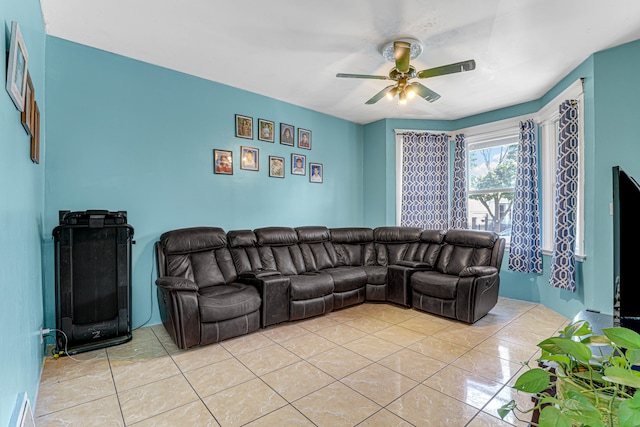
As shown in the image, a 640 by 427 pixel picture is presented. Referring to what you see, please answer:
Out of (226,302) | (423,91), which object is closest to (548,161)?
(423,91)

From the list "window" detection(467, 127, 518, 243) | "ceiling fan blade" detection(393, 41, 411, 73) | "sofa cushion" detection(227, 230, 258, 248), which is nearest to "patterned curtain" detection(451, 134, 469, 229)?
"window" detection(467, 127, 518, 243)

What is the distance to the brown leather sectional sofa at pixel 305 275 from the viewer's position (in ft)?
9.37

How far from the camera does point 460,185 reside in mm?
5094

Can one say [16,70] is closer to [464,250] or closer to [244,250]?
[244,250]

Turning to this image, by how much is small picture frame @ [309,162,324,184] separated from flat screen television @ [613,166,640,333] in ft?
13.7

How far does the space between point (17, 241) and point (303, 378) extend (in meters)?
1.93

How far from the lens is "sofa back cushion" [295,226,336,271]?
4273mm

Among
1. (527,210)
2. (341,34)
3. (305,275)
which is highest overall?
(341,34)

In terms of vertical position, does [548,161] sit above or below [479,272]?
above

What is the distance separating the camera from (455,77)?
3.61 meters

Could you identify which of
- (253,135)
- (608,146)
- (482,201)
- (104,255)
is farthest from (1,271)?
(482,201)

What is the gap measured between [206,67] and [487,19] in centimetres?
281

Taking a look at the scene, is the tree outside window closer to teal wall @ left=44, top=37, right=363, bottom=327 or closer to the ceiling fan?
the ceiling fan

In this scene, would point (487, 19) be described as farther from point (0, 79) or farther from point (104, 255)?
point (104, 255)
